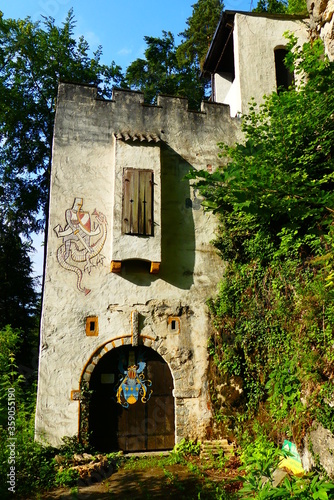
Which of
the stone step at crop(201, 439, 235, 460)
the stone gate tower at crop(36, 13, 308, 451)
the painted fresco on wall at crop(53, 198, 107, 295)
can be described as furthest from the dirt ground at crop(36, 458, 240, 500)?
the painted fresco on wall at crop(53, 198, 107, 295)

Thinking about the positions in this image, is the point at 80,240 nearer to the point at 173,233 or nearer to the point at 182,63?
the point at 173,233

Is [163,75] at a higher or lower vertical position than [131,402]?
higher

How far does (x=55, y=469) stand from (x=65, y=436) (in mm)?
725

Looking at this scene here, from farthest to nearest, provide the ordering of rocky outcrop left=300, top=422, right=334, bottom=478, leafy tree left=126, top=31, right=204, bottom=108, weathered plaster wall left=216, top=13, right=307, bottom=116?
1. leafy tree left=126, top=31, right=204, bottom=108
2. weathered plaster wall left=216, top=13, right=307, bottom=116
3. rocky outcrop left=300, top=422, right=334, bottom=478

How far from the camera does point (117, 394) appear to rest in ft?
27.6

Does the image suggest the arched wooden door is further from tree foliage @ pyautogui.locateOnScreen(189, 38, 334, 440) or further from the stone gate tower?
tree foliage @ pyautogui.locateOnScreen(189, 38, 334, 440)

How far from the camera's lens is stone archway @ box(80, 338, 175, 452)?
8164mm

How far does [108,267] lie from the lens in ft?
28.9

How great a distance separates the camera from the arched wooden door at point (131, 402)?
8.19m

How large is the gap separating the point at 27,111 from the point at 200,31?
978 cm

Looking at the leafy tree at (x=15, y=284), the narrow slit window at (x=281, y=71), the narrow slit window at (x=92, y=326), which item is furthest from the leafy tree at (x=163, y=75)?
the narrow slit window at (x=92, y=326)

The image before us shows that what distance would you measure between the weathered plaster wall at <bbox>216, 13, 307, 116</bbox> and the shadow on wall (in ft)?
8.88

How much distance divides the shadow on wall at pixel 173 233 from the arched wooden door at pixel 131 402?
1.64 meters

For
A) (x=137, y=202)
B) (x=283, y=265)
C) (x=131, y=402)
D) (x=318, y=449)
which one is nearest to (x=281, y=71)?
(x=137, y=202)
